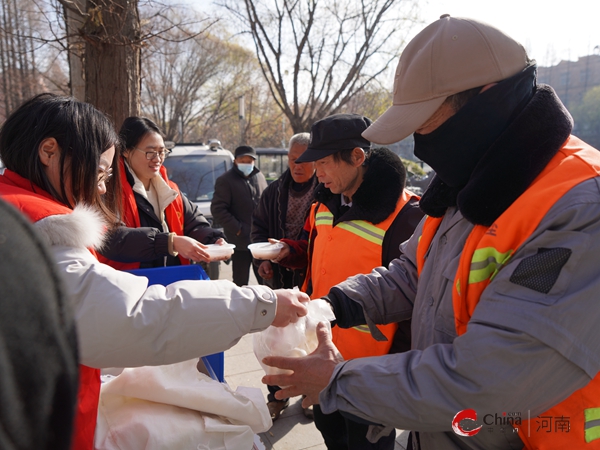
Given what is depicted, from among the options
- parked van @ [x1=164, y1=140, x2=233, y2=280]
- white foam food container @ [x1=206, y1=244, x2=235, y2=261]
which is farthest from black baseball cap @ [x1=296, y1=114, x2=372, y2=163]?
parked van @ [x1=164, y1=140, x2=233, y2=280]

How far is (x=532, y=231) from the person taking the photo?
3.91ft

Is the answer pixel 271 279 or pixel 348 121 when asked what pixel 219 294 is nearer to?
pixel 348 121

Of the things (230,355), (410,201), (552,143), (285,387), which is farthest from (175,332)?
(230,355)

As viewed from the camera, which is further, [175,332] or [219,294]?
[219,294]

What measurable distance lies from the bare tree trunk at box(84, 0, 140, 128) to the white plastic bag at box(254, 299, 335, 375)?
3.54m

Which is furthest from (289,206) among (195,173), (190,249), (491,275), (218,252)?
(195,173)

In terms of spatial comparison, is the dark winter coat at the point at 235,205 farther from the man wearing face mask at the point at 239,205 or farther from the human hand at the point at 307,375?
the human hand at the point at 307,375

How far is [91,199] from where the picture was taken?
69.3 inches

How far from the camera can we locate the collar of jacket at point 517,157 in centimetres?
126

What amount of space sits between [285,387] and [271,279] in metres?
2.57

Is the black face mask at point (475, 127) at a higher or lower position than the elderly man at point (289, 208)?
higher

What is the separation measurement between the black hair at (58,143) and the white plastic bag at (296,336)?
0.93 m

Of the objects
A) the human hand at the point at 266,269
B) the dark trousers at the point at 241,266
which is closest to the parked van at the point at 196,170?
the dark trousers at the point at 241,266

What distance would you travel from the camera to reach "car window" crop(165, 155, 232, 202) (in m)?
8.62
